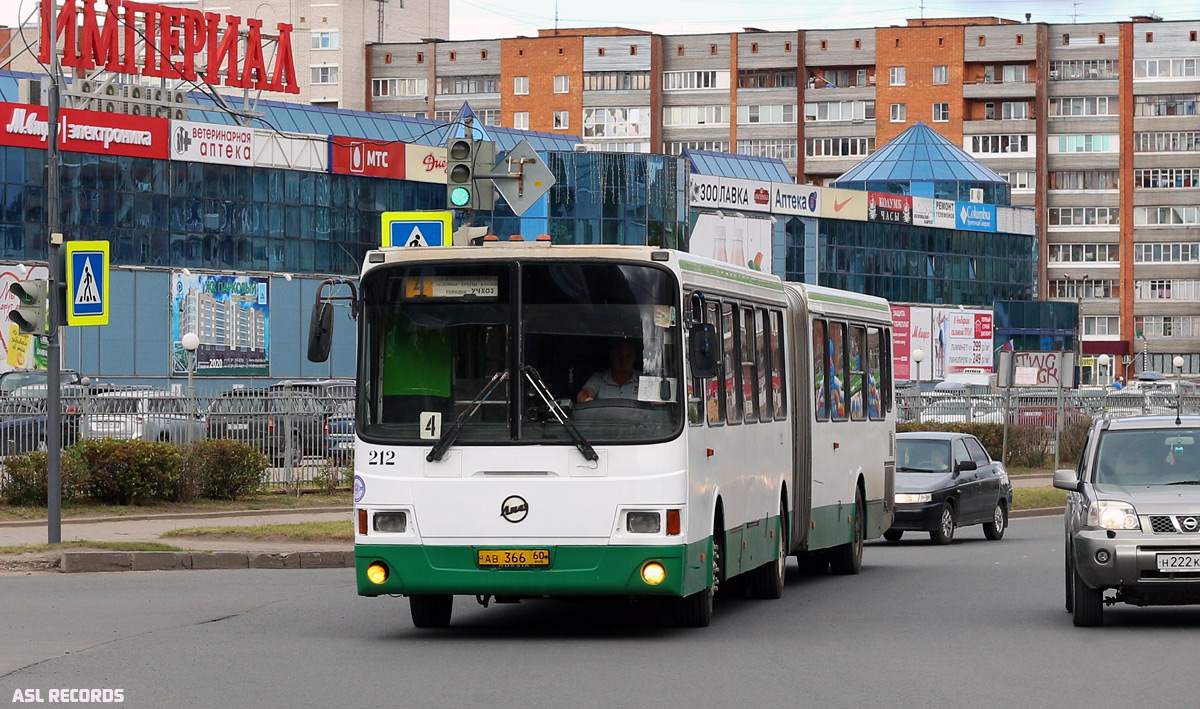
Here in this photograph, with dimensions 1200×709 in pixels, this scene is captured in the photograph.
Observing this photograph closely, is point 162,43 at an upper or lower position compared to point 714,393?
upper

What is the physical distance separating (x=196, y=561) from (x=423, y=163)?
6299 cm

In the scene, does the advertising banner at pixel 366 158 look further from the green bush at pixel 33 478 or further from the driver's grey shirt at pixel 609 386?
the driver's grey shirt at pixel 609 386

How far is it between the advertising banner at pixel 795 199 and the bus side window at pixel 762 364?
8636cm

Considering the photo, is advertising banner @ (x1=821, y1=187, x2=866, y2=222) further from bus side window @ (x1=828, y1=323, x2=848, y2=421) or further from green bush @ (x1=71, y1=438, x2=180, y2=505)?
bus side window @ (x1=828, y1=323, x2=848, y2=421)

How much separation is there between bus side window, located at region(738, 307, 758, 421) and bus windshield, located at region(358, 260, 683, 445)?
214cm

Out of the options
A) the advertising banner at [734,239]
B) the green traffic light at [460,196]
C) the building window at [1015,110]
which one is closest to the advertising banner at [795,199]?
the advertising banner at [734,239]

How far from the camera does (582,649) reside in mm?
12508

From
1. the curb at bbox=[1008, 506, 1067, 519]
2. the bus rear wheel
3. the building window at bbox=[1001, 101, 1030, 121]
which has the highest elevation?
the building window at bbox=[1001, 101, 1030, 121]

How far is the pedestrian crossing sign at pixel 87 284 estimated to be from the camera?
20781 mm

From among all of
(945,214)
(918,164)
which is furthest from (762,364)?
(918,164)

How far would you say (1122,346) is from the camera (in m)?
129

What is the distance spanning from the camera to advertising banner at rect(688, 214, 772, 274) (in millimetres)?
94312

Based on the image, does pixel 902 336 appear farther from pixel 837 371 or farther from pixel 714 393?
pixel 714 393

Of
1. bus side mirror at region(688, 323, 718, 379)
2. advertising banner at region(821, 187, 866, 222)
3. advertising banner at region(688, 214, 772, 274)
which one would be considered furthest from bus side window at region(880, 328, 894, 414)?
advertising banner at region(821, 187, 866, 222)
